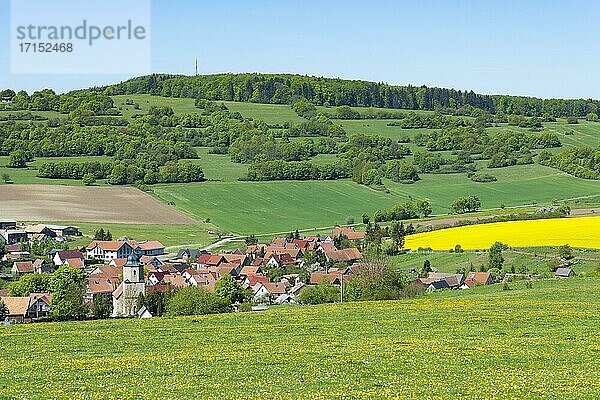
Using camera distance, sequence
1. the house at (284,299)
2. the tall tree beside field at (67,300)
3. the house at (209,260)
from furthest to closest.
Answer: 1. the house at (209,260)
2. the house at (284,299)
3. the tall tree beside field at (67,300)

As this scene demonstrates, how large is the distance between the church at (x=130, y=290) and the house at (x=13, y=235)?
39205mm

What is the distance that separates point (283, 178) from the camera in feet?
416

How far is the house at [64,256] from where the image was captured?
260 ft

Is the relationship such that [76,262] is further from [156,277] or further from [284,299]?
[284,299]

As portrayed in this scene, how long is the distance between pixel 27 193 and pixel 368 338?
299 feet

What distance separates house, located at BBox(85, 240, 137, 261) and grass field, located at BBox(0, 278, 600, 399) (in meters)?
51.9

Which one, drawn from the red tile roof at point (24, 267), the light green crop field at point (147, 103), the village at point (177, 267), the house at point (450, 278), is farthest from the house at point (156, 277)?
the light green crop field at point (147, 103)

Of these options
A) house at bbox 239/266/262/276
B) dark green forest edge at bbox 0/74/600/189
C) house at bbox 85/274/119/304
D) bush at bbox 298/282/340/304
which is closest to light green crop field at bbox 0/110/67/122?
dark green forest edge at bbox 0/74/600/189

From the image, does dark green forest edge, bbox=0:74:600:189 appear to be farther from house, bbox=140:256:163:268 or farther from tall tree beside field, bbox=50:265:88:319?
tall tree beside field, bbox=50:265:88:319

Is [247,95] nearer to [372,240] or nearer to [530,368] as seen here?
[372,240]

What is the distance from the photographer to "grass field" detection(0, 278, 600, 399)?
53.1 feet

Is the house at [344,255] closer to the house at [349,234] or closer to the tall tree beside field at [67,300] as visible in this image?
the house at [349,234]

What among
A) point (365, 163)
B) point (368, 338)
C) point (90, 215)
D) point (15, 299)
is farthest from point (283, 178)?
point (368, 338)

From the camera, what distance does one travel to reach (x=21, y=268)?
75.9m
